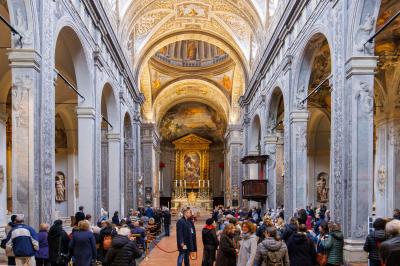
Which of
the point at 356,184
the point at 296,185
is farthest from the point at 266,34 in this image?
the point at 356,184

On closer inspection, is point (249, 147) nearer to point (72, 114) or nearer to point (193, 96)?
point (72, 114)

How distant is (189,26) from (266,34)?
8661 millimetres

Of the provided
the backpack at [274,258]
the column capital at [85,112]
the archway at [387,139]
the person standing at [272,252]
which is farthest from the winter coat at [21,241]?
the archway at [387,139]

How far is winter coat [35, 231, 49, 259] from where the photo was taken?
9.45m

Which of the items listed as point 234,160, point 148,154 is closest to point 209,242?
point 234,160

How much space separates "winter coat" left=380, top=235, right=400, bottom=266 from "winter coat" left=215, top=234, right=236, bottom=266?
3.59 m

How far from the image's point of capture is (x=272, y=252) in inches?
270

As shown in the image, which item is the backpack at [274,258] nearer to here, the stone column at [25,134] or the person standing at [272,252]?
the person standing at [272,252]

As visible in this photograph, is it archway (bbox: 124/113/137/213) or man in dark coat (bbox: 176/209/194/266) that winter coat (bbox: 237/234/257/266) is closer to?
man in dark coat (bbox: 176/209/194/266)

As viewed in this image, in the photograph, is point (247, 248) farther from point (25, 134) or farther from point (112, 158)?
point (112, 158)

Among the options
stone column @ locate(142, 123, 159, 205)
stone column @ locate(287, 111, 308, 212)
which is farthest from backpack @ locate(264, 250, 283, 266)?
stone column @ locate(142, 123, 159, 205)

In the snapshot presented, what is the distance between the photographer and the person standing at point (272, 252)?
6832 mm

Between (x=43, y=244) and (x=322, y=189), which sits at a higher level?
(x=43, y=244)

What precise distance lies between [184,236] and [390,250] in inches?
240
